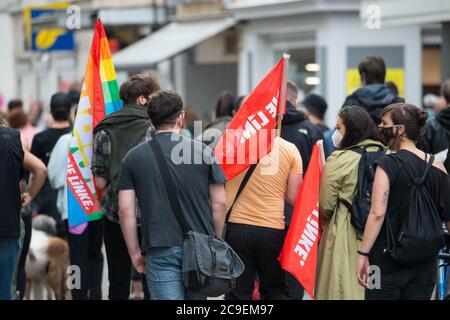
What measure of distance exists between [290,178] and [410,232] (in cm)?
111

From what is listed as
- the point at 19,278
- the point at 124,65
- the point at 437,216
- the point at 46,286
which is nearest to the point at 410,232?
the point at 437,216

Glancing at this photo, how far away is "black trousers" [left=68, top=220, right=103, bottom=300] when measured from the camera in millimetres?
8867

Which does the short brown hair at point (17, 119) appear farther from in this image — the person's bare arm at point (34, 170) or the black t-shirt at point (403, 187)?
the black t-shirt at point (403, 187)

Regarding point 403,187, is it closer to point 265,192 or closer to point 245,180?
point 265,192

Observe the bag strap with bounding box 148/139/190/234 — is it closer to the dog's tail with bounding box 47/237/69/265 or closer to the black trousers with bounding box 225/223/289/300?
the black trousers with bounding box 225/223/289/300

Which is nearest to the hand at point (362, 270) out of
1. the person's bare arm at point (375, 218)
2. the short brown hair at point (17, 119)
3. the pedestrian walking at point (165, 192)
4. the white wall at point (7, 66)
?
the person's bare arm at point (375, 218)

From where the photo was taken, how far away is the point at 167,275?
6223mm

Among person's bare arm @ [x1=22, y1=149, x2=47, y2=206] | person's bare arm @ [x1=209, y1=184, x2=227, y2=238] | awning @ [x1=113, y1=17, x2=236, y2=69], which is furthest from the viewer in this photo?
awning @ [x1=113, y1=17, x2=236, y2=69]

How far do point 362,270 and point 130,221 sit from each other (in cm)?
160

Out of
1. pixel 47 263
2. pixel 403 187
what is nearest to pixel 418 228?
pixel 403 187

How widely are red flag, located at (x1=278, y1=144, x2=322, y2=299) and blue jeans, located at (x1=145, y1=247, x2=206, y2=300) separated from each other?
1173 millimetres

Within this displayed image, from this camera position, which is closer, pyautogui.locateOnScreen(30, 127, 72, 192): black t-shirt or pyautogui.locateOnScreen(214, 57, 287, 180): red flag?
pyautogui.locateOnScreen(214, 57, 287, 180): red flag

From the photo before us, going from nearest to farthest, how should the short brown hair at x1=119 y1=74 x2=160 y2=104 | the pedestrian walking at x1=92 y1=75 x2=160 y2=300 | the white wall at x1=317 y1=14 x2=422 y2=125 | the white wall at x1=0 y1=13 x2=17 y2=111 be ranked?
1. the pedestrian walking at x1=92 y1=75 x2=160 y2=300
2. the short brown hair at x1=119 y1=74 x2=160 y2=104
3. the white wall at x1=317 y1=14 x2=422 y2=125
4. the white wall at x1=0 y1=13 x2=17 y2=111

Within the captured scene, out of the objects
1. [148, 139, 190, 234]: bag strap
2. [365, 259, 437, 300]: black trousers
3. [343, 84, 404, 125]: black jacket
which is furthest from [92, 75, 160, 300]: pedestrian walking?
[343, 84, 404, 125]: black jacket
